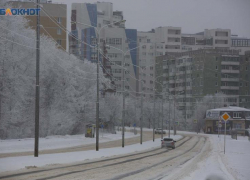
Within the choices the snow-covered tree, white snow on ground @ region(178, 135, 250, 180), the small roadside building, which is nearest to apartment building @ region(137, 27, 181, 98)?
the small roadside building

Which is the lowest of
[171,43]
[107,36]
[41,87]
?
[41,87]

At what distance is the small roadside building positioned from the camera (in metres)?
105

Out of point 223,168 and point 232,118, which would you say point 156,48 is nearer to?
point 232,118

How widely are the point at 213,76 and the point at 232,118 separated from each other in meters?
28.6

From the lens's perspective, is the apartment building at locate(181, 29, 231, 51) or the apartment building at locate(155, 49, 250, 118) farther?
the apartment building at locate(181, 29, 231, 51)

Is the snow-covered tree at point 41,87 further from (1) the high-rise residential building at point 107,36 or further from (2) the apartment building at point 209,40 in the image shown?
(2) the apartment building at point 209,40

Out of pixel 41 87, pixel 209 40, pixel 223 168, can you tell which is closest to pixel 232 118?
pixel 41 87

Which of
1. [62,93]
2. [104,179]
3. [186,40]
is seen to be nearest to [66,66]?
[62,93]

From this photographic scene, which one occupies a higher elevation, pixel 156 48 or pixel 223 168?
pixel 156 48

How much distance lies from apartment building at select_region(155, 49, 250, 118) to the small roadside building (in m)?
20.6

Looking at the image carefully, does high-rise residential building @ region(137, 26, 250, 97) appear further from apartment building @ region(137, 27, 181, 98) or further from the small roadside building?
the small roadside building

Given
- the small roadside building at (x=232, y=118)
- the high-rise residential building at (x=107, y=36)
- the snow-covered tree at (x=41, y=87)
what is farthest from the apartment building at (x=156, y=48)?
the snow-covered tree at (x=41, y=87)

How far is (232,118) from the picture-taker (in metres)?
105

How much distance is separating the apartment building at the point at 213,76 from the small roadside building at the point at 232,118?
20575 mm
